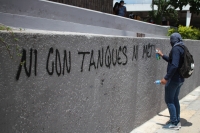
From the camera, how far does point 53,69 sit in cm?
338

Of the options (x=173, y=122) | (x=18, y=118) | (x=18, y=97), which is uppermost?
(x=18, y=97)

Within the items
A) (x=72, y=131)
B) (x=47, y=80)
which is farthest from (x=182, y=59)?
(x=47, y=80)

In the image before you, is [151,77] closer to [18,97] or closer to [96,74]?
[96,74]

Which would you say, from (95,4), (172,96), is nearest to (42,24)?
(172,96)

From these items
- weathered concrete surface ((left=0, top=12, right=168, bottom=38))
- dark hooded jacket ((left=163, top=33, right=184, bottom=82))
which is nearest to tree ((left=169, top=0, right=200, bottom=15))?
weathered concrete surface ((left=0, top=12, right=168, bottom=38))

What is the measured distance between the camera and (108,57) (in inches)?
179

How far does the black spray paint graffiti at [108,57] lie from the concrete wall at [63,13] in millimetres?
2311

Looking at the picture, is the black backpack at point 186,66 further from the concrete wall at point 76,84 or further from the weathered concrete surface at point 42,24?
the weathered concrete surface at point 42,24

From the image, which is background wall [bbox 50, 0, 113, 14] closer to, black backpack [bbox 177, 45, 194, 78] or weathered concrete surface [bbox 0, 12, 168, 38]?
weathered concrete surface [bbox 0, 12, 168, 38]

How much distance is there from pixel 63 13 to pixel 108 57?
130 inches

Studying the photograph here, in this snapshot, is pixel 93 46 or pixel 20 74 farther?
pixel 93 46

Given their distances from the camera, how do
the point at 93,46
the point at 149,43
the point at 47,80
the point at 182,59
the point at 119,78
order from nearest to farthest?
the point at 47,80 < the point at 93,46 < the point at 119,78 < the point at 182,59 < the point at 149,43

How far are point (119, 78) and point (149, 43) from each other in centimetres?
151

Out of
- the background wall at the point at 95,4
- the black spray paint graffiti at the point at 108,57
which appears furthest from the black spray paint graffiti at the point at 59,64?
the background wall at the point at 95,4
